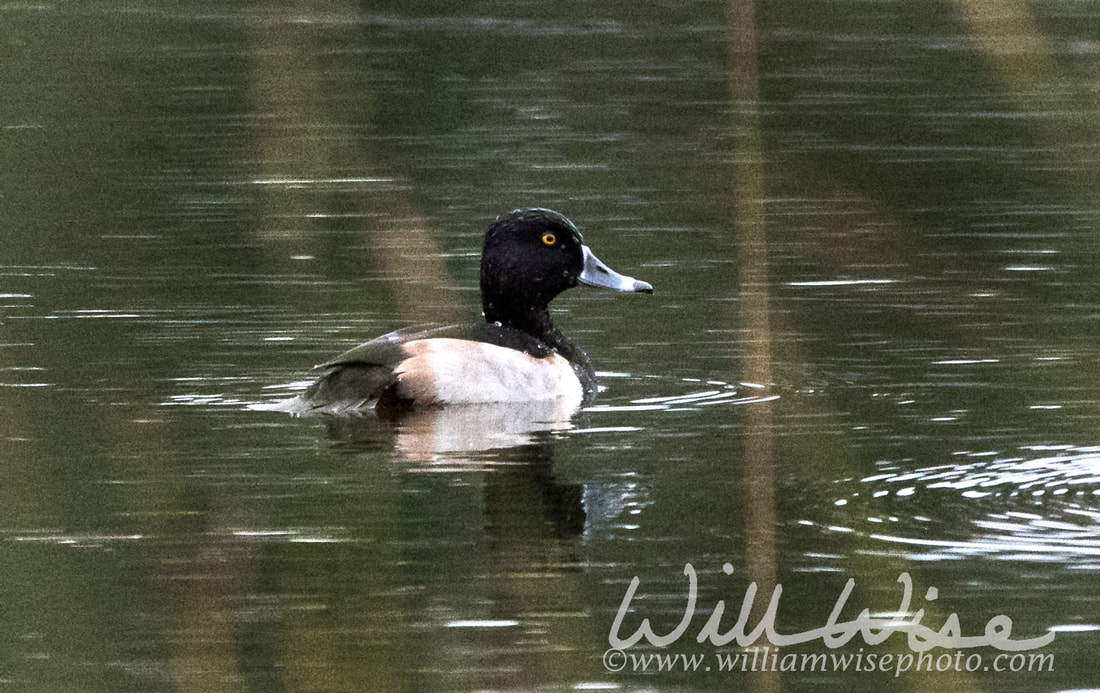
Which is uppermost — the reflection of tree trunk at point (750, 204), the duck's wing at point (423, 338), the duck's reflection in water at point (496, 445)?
the reflection of tree trunk at point (750, 204)

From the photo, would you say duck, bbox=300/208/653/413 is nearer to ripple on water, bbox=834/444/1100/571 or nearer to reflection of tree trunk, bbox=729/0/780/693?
ripple on water, bbox=834/444/1100/571

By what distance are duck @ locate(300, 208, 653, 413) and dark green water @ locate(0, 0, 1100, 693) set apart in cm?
27

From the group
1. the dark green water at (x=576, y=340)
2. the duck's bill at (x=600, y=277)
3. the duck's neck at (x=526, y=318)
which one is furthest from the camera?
the duck's bill at (x=600, y=277)

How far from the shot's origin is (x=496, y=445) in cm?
1053

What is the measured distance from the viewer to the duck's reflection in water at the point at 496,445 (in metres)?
9.12

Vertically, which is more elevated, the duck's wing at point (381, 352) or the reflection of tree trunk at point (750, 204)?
the reflection of tree trunk at point (750, 204)

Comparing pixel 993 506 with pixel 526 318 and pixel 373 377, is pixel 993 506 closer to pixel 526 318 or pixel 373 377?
pixel 373 377

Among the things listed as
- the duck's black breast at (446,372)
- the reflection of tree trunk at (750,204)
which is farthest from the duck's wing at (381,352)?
the reflection of tree trunk at (750,204)

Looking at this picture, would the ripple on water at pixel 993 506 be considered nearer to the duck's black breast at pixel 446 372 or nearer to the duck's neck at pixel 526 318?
the duck's black breast at pixel 446 372

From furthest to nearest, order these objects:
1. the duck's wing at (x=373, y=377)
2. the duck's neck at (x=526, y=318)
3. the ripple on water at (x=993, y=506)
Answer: the duck's neck at (x=526, y=318), the duck's wing at (x=373, y=377), the ripple on water at (x=993, y=506)

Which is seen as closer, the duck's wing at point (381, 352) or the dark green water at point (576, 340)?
the dark green water at point (576, 340)

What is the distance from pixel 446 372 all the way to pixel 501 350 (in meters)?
0.51

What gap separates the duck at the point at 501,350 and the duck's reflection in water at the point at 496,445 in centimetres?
9

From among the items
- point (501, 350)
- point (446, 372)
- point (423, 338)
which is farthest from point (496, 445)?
point (501, 350)
